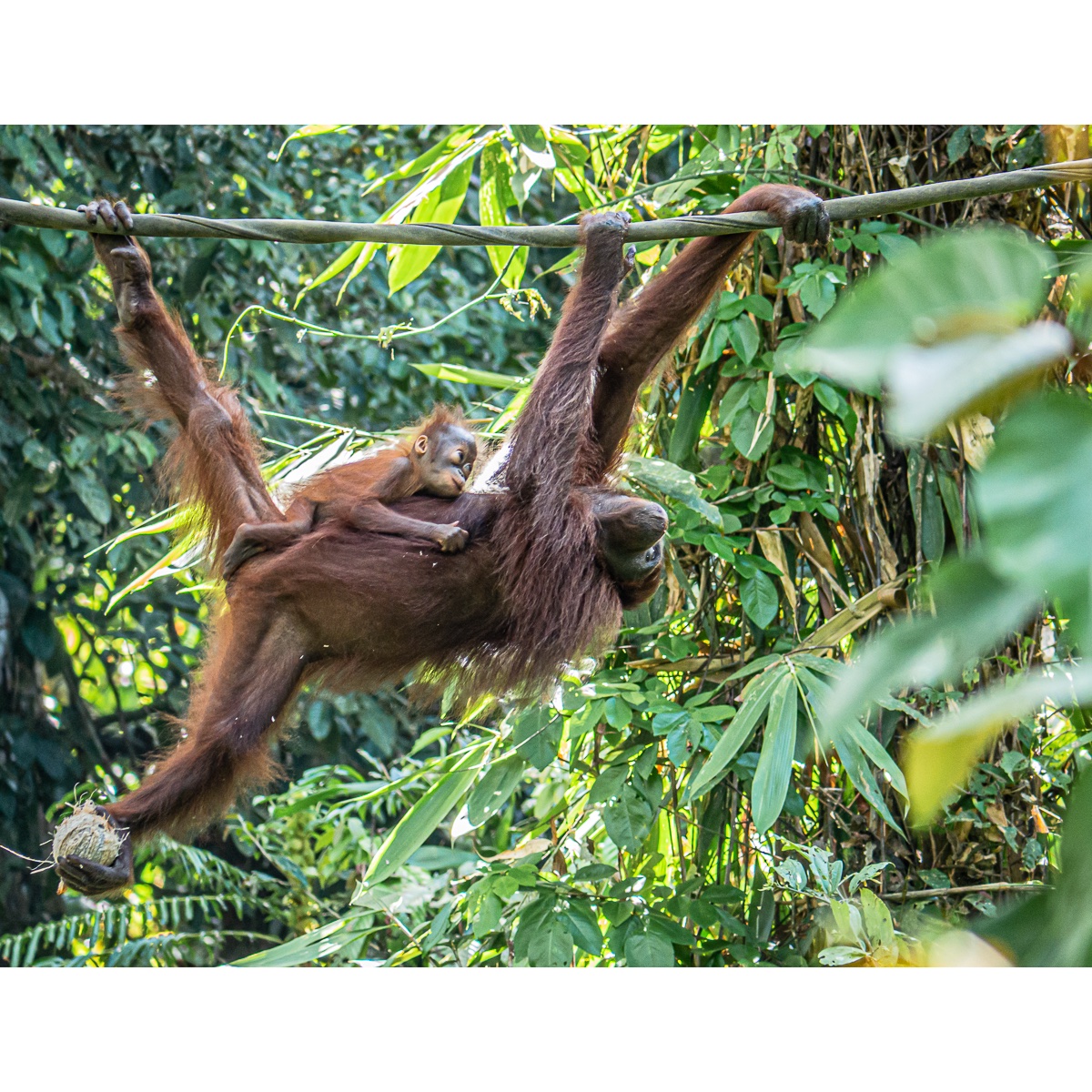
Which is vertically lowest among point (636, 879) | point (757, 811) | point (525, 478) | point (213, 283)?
point (636, 879)

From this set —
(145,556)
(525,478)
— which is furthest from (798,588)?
(145,556)

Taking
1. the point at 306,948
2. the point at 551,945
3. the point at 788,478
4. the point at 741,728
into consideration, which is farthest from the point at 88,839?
the point at 788,478

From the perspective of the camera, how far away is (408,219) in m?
3.66

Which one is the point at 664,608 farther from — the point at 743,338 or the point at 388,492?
the point at 388,492

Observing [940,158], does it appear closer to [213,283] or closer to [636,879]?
[636,879]

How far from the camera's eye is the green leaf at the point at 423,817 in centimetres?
297

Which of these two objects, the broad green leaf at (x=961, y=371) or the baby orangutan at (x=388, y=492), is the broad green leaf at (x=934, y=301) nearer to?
the broad green leaf at (x=961, y=371)

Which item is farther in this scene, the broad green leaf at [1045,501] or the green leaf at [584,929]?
the green leaf at [584,929]

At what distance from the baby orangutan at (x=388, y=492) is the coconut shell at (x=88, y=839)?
0.56m

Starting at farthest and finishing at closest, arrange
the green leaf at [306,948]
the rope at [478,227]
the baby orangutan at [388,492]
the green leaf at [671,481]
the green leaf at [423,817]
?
the green leaf at [423,817], the green leaf at [306,948], the green leaf at [671,481], the baby orangutan at [388,492], the rope at [478,227]

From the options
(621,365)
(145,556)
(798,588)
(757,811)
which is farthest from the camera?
(145,556)

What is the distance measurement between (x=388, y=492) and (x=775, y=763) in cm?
100

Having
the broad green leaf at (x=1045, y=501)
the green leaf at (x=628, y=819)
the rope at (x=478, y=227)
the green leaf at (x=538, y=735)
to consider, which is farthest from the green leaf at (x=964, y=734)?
the green leaf at (x=538, y=735)

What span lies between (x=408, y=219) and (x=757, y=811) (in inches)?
84.2
